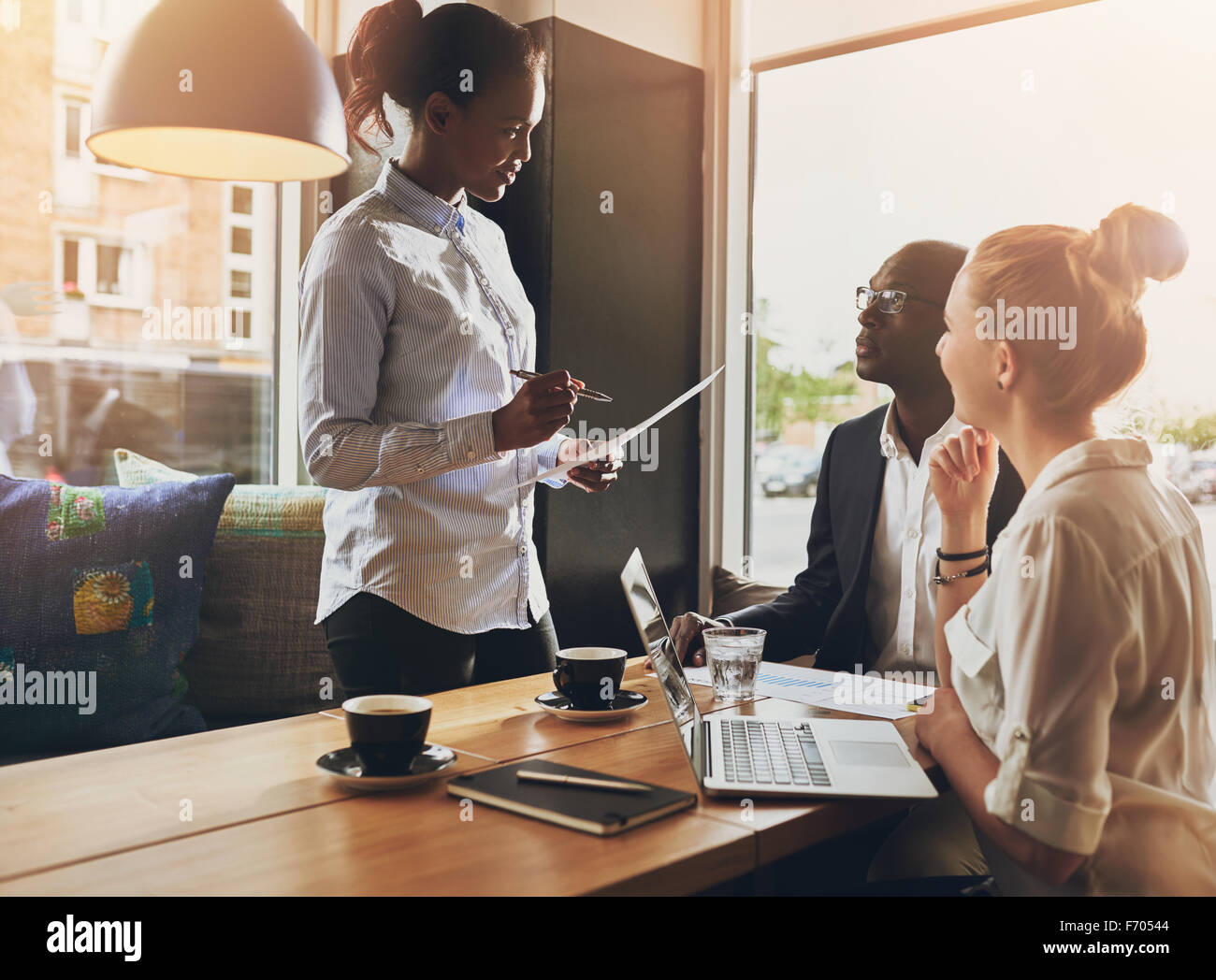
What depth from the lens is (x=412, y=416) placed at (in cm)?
169

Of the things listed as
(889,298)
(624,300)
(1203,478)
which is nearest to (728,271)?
(624,300)

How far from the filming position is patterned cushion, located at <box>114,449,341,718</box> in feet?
7.64

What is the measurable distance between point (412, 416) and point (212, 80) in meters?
0.61

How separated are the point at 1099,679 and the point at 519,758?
25.1 inches

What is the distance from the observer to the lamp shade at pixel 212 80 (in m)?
1.62

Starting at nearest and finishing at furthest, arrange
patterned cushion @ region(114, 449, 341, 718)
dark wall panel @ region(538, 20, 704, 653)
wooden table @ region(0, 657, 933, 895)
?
wooden table @ region(0, 657, 933, 895) < patterned cushion @ region(114, 449, 341, 718) < dark wall panel @ region(538, 20, 704, 653)

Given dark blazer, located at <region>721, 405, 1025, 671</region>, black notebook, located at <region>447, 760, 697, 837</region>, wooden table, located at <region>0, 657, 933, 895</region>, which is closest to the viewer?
wooden table, located at <region>0, 657, 933, 895</region>

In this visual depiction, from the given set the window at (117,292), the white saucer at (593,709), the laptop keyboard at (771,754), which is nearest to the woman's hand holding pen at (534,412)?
the white saucer at (593,709)

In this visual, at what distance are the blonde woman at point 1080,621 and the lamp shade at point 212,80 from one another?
1.11 metres

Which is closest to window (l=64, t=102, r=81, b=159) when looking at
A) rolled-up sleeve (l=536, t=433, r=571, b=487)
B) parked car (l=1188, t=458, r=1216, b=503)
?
rolled-up sleeve (l=536, t=433, r=571, b=487)

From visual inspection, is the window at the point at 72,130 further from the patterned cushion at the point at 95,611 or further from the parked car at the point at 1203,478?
the parked car at the point at 1203,478

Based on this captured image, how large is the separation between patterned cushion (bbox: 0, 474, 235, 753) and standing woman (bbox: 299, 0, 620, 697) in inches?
23.4

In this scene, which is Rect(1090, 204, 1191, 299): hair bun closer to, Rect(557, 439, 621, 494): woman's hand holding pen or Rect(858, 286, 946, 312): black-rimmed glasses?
Rect(858, 286, 946, 312): black-rimmed glasses
